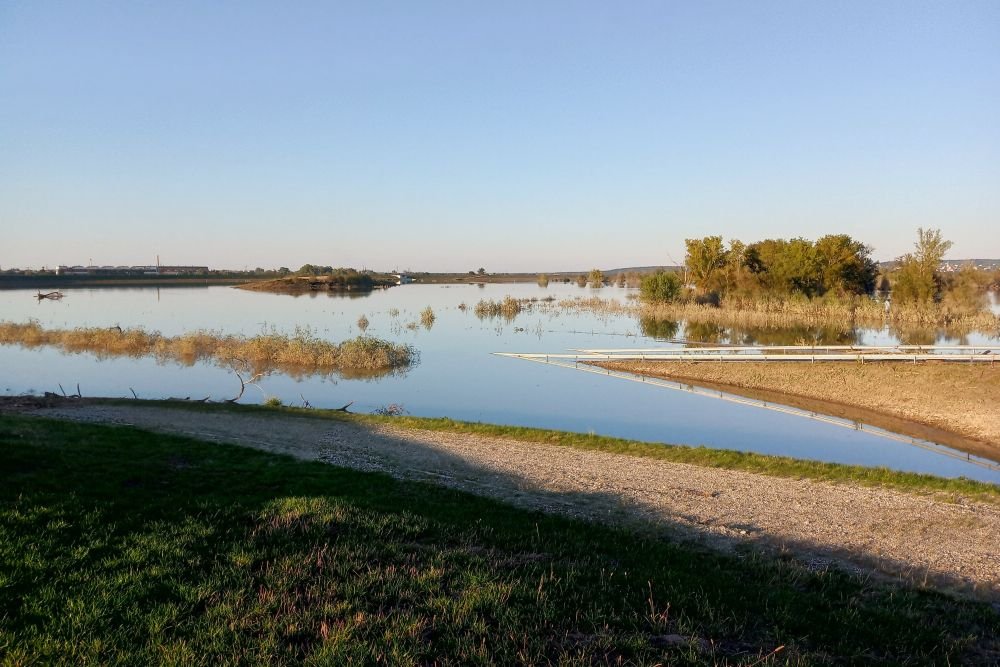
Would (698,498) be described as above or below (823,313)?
below

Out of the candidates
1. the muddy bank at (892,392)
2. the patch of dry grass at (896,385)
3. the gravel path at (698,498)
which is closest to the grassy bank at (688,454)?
the gravel path at (698,498)

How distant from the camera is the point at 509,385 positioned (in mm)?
32375

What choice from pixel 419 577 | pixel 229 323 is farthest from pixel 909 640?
pixel 229 323

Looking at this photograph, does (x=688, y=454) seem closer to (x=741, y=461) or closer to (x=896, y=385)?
(x=741, y=461)

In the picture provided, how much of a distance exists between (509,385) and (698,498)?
2014cm

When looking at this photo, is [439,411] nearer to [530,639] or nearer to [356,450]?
[356,450]

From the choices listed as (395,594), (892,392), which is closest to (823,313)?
(892,392)

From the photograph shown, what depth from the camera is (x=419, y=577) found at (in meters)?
6.25

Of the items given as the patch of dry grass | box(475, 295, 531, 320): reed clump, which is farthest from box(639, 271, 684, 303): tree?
the patch of dry grass

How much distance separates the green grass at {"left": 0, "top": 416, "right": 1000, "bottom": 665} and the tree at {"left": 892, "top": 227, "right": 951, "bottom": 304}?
61.3 metres

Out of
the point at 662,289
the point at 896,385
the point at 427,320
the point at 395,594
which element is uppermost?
the point at 662,289

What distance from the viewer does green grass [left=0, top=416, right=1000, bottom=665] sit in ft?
16.3

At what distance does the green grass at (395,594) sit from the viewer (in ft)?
16.3

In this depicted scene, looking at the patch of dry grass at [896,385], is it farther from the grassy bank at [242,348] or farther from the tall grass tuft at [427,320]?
the tall grass tuft at [427,320]
